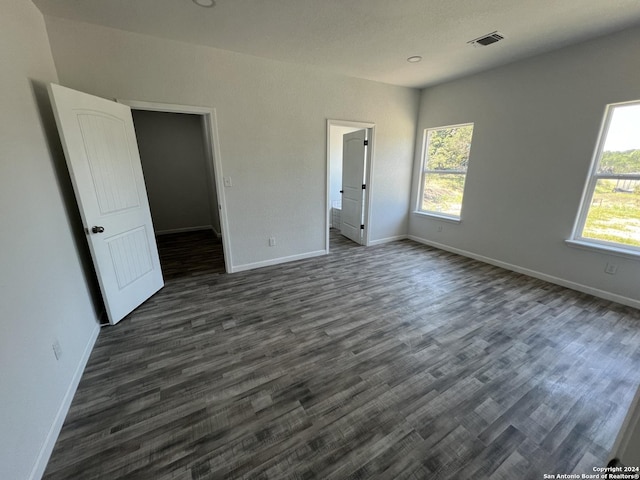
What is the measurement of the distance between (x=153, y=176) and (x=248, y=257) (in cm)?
340

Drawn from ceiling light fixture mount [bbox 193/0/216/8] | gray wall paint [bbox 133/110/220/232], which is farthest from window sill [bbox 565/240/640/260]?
gray wall paint [bbox 133/110/220/232]

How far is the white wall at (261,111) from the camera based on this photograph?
2578 mm

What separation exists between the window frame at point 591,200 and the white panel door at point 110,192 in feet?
16.5

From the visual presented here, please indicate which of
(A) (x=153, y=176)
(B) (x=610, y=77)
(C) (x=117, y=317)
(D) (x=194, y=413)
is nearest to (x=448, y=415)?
(D) (x=194, y=413)

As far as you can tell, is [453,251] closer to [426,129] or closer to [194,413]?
[426,129]

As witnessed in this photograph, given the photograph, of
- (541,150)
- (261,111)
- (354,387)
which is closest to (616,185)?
(541,150)

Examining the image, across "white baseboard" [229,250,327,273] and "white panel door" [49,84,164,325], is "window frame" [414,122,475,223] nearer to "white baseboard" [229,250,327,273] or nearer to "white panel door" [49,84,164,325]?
"white baseboard" [229,250,327,273]

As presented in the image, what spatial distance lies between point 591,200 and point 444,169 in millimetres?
1987

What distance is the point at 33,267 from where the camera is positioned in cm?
152

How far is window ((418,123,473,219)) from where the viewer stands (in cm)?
421

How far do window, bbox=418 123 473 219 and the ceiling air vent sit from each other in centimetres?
136

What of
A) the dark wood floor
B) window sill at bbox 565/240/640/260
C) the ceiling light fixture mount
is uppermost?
the ceiling light fixture mount

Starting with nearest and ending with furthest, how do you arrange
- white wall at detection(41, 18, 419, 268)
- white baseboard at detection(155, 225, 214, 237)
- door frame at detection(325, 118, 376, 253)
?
white wall at detection(41, 18, 419, 268) → door frame at detection(325, 118, 376, 253) → white baseboard at detection(155, 225, 214, 237)

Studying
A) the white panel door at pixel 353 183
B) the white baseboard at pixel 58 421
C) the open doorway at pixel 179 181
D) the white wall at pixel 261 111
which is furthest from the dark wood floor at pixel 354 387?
the open doorway at pixel 179 181
